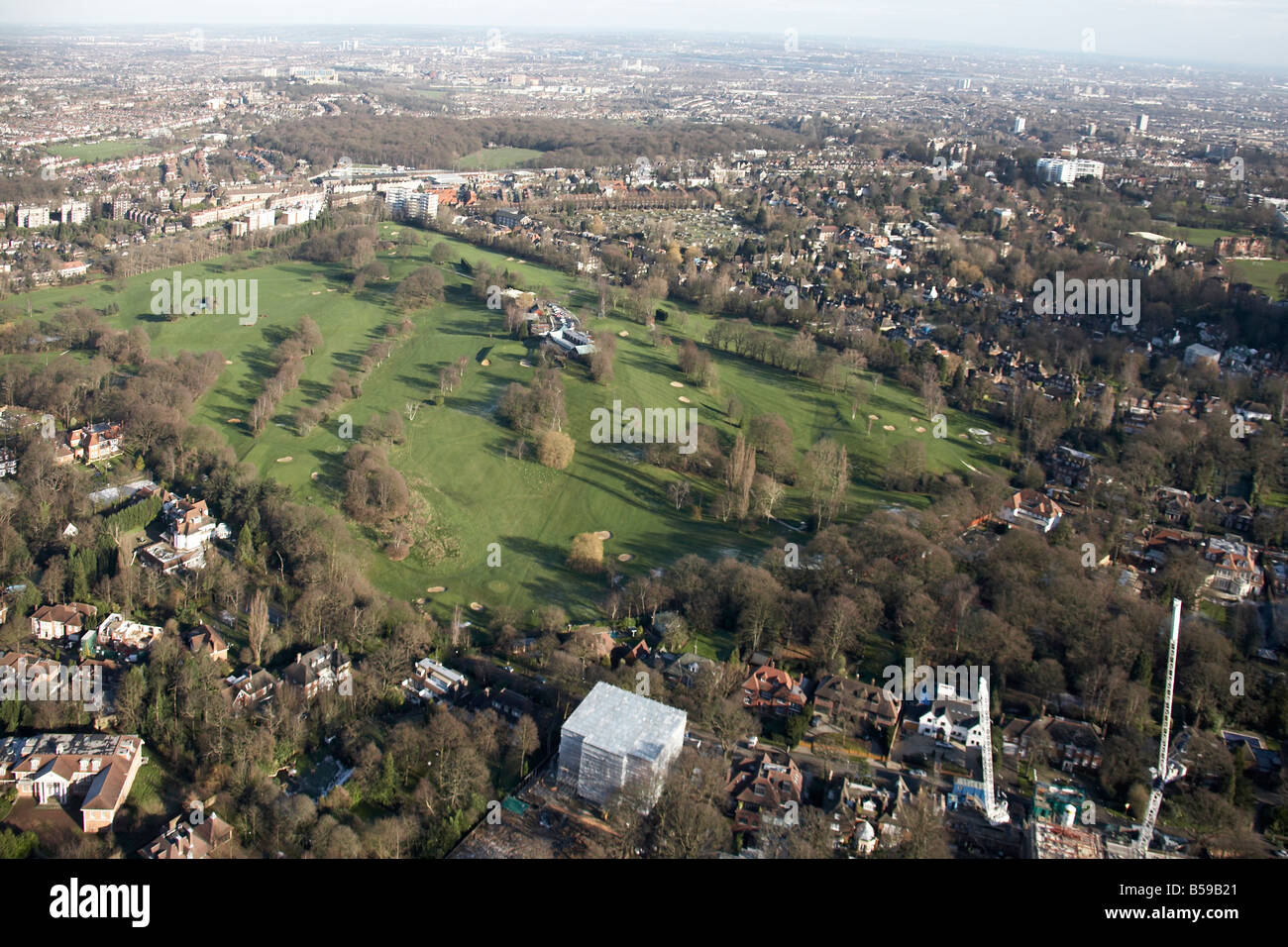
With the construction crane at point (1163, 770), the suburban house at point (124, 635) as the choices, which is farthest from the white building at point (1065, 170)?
the suburban house at point (124, 635)

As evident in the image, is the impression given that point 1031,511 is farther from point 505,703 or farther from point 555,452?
point 505,703

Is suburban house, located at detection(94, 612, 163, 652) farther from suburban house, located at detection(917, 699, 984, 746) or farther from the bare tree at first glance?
suburban house, located at detection(917, 699, 984, 746)

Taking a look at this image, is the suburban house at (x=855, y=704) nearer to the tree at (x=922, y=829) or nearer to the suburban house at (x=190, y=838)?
the tree at (x=922, y=829)

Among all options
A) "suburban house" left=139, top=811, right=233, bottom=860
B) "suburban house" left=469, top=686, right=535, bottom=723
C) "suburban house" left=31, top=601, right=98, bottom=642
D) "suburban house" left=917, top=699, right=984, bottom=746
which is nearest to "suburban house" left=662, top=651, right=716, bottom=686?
"suburban house" left=469, top=686, right=535, bottom=723

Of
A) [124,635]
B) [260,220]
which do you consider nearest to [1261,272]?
[260,220]

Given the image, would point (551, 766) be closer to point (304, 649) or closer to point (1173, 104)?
point (304, 649)

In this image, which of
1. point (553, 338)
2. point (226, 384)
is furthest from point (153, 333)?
point (553, 338)

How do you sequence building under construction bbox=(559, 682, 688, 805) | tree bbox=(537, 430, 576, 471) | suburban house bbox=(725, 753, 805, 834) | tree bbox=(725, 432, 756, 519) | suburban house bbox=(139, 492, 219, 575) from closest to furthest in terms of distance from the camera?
suburban house bbox=(725, 753, 805, 834) < building under construction bbox=(559, 682, 688, 805) < suburban house bbox=(139, 492, 219, 575) < tree bbox=(725, 432, 756, 519) < tree bbox=(537, 430, 576, 471)
